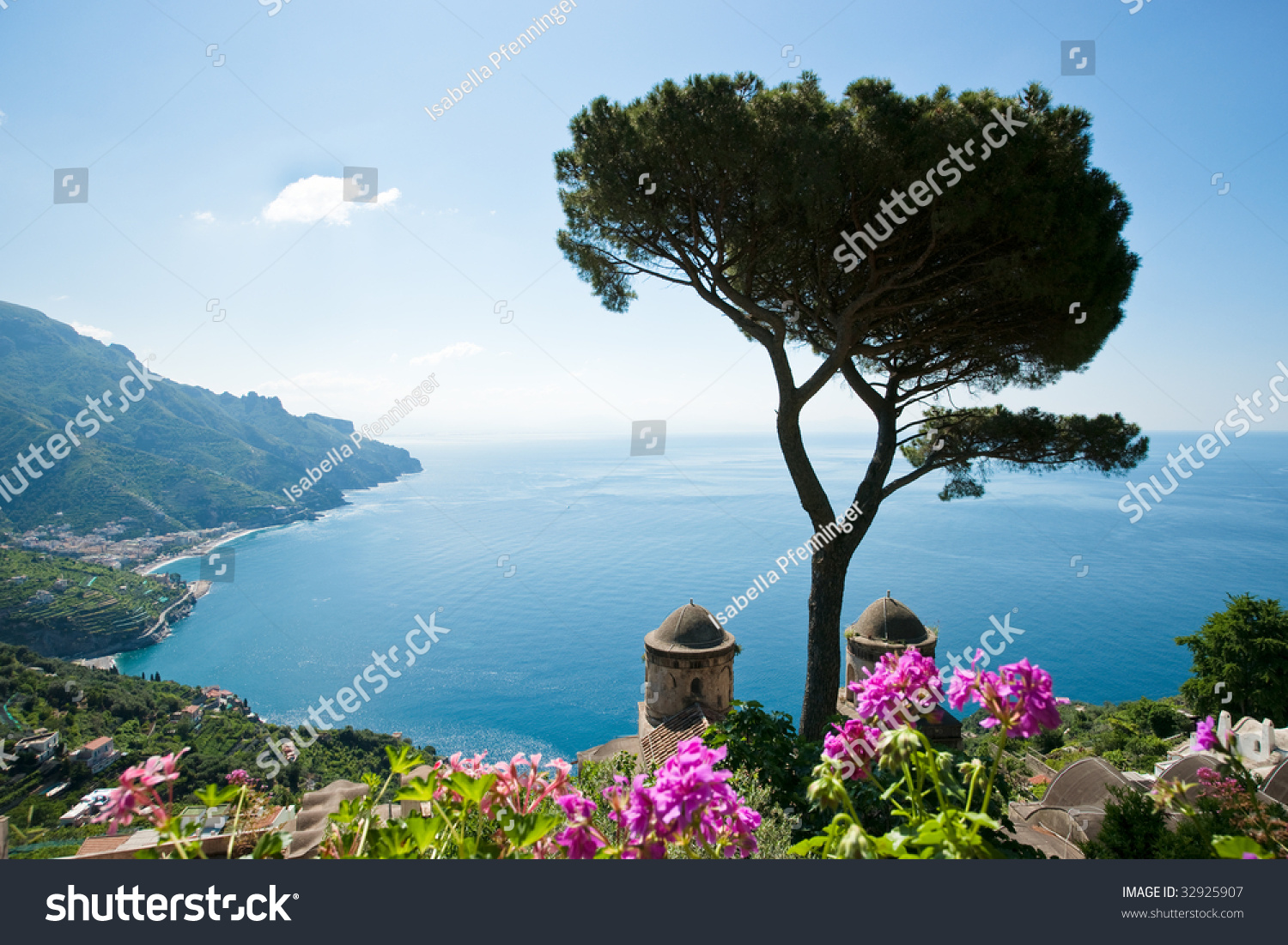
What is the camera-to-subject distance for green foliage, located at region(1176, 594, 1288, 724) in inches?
547

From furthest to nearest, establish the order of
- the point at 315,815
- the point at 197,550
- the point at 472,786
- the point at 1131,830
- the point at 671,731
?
the point at 197,550, the point at 671,731, the point at 1131,830, the point at 315,815, the point at 472,786

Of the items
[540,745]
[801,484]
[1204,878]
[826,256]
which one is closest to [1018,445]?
[801,484]

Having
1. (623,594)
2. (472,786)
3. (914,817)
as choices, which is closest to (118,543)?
(623,594)

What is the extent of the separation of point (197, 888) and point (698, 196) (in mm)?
7019

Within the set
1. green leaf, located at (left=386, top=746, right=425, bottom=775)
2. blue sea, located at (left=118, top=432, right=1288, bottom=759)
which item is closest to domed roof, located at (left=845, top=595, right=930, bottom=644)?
green leaf, located at (left=386, top=746, right=425, bottom=775)

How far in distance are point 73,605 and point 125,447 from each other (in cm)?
3095

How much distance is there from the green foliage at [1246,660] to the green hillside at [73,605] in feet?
166

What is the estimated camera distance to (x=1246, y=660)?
1446 cm

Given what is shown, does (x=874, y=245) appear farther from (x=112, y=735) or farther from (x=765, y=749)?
(x=112, y=735)

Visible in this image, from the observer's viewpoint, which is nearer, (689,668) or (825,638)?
(825,638)

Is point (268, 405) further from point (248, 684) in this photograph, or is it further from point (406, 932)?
point (406, 932)

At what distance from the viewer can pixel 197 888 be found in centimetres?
108

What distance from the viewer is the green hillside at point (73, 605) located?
32969mm

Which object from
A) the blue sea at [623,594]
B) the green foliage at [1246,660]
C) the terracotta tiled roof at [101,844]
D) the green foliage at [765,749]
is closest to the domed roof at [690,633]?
the green foliage at [765,749]
